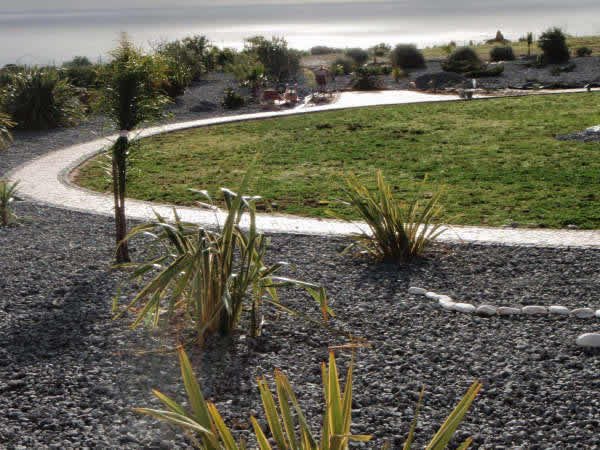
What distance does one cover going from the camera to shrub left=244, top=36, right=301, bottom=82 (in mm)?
26109

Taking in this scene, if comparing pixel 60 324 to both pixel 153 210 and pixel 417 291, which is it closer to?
pixel 153 210

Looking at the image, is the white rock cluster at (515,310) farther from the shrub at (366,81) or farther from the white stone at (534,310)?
the shrub at (366,81)

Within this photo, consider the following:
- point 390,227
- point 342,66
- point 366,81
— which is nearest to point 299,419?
point 390,227

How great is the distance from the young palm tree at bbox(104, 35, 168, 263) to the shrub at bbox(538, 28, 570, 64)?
25.4 meters

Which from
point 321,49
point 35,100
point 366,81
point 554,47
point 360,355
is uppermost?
point 321,49

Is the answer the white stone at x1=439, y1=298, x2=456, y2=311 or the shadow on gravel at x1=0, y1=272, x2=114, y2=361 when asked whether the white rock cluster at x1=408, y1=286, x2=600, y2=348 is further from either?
the shadow on gravel at x1=0, y1=272, x2=114, y2=361

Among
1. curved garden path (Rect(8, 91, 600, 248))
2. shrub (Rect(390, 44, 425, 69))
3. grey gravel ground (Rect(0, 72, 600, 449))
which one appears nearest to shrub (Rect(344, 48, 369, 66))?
shrub (Rect(390, 44, 425, 69))

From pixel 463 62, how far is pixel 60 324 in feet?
85.0

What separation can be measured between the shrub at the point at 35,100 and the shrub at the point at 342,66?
13.7 meters

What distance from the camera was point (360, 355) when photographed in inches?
177

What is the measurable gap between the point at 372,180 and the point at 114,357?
652 cm

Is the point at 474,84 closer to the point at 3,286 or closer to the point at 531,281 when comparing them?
the point at 531,281

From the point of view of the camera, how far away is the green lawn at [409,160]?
8.77 metres

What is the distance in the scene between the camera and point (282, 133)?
51.2 feet
